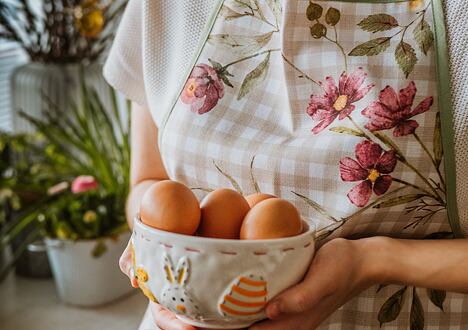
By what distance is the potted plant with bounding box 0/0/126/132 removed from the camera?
1966 mm

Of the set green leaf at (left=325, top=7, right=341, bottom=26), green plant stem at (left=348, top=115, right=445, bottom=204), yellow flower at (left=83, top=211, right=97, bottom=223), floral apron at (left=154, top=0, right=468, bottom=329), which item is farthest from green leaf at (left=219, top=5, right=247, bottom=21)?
yellow flower at (left=83, top=211, right=97, bottom=223)

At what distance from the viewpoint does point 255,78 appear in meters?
0.80

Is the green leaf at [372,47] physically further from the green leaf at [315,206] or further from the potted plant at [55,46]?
the potted plant at [55,46]

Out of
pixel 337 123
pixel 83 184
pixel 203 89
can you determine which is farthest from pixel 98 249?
pixel 337 123

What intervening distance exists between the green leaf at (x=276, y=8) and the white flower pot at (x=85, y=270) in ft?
3.70

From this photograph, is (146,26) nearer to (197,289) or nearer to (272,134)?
(272,134)

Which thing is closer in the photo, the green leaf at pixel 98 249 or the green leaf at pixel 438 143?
the green leaf at pixel 438 143

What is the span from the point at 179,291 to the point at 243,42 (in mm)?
351

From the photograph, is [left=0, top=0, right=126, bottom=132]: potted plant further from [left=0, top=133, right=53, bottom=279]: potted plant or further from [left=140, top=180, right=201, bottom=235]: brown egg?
[left=140, top=180, right=201, bottom=235]: brown egg

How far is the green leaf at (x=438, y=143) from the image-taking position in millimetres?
708

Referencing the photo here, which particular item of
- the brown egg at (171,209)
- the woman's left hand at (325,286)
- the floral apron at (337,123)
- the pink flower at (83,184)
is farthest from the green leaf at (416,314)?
the pink flower at (83,184)

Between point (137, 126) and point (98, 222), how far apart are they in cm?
91

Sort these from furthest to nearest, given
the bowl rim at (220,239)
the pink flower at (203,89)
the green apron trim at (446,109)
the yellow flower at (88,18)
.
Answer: the yellow flower at (88,18) < the pink flower at (203,89) < the green apron trim at (446,109) < the bowl rim at (220,239)

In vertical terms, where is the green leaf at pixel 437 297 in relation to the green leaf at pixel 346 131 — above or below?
below
